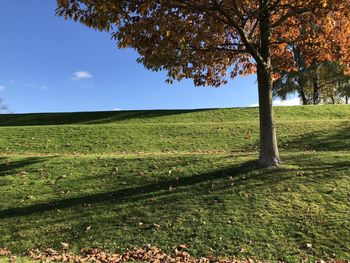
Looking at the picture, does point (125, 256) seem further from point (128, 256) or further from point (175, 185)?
point (175, 185)

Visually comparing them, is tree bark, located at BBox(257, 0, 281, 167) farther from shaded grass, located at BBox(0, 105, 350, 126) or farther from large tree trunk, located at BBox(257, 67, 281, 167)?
shaded grass, located at BBox(0, 105, 350, 126)

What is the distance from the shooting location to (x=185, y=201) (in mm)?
9602

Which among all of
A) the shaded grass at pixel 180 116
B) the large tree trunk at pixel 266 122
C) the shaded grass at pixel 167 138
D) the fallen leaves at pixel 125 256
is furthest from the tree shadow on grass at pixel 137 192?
the shaded grass at pixel 180 116

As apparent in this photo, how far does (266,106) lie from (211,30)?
7.68ft

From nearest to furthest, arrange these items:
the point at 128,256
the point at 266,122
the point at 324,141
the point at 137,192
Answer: the point at 128,256, the point at 137,192, the point at 266,122, the point at 324,141

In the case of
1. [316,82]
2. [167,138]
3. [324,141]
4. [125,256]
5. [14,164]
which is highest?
[316,82]

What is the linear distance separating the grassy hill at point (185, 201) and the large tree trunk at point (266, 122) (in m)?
0.37

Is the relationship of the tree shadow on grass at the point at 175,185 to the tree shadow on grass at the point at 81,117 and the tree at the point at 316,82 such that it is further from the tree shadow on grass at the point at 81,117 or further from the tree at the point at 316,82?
the tree at the point at 316,82

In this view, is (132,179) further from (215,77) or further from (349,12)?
(349,12)

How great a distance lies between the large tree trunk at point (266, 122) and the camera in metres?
10.9

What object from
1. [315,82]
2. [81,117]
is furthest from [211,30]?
[315,82]

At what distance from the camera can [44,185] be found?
1154 centimetres

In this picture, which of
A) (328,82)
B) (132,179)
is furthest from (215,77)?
(328,82)

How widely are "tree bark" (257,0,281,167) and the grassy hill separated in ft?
1.35
